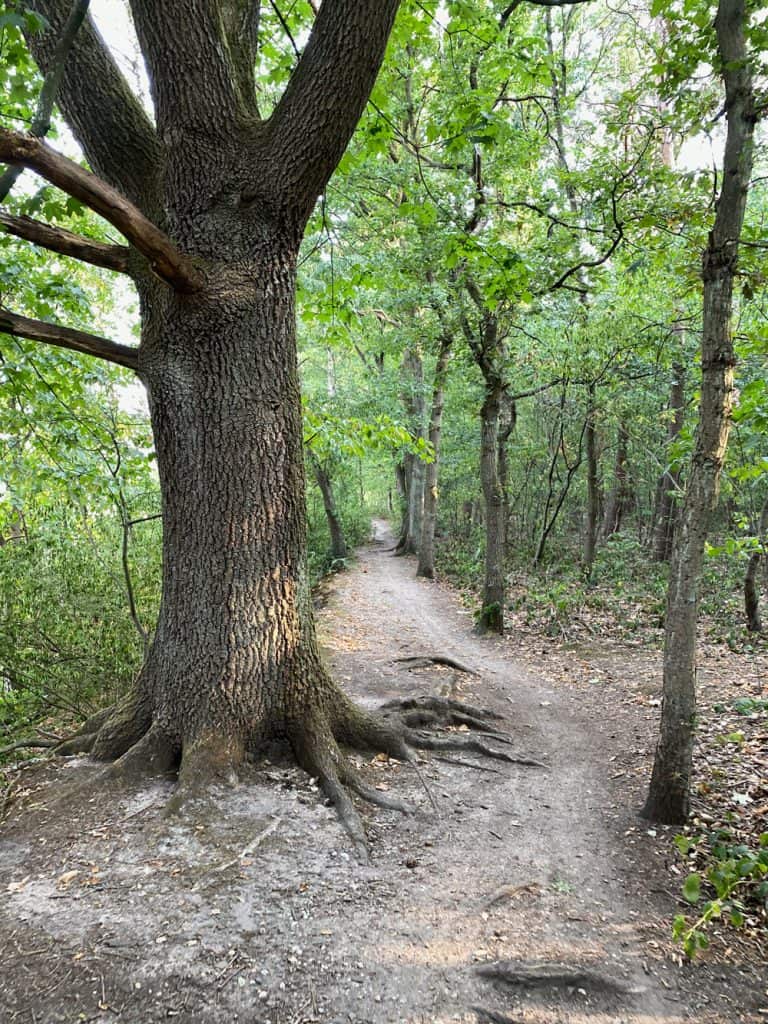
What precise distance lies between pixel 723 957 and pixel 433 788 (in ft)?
7.22

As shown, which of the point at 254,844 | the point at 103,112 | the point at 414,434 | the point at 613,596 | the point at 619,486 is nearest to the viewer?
the point at 254,844

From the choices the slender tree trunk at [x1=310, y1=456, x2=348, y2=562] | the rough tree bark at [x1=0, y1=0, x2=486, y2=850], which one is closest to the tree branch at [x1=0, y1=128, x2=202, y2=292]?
the rough tree bark at [x1=0, y1=0, x2=486, y2=850]

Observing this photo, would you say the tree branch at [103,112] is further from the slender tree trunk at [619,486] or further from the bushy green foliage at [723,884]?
the slender tree trunk at [619,486]

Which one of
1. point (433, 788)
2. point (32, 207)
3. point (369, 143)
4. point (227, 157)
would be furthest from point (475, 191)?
point (433, 788)

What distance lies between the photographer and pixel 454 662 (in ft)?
26.8

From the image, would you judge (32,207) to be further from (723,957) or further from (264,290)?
(723,957)

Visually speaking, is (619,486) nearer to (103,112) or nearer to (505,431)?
(505,431)

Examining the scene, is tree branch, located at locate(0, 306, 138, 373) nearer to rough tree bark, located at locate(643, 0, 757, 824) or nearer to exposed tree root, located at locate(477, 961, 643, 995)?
rough tree bark, located at locate(643, 0, 757, 824)

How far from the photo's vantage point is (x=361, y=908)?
125 inches

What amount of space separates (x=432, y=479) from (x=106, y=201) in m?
14.1

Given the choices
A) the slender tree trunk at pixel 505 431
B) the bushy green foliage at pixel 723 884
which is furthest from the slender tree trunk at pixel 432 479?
the bushy green foliage at pixel 723 884

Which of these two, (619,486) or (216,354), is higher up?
(216,354)

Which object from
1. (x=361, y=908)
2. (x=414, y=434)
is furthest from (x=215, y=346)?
(x=414, y=434)

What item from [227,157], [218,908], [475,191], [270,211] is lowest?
[218,908]
